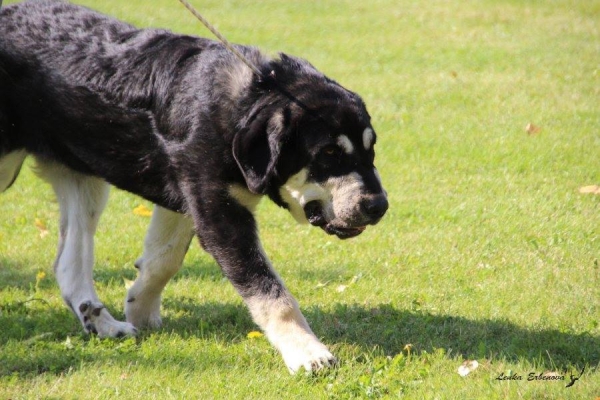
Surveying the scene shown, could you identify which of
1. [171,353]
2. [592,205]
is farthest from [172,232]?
[592,205]

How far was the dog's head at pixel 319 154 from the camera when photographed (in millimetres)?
4746

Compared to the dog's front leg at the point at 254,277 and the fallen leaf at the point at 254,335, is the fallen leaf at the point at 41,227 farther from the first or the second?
the dog's front leg at the point at 254,277

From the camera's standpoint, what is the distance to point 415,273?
6.41 m

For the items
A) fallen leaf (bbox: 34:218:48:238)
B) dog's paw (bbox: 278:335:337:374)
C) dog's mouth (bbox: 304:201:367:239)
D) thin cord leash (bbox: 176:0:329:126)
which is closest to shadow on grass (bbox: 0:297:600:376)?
dog's paw (bbox: 278:335:337:374)

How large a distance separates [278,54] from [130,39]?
0.92 metres

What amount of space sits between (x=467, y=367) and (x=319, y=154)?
4.41ft

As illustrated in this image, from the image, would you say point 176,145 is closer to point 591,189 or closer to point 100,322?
point 100,322

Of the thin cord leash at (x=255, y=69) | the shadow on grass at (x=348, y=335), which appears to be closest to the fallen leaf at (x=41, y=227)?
the shadow on grass at (x=348, y=335)

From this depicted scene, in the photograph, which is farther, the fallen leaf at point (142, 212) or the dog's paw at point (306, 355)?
the fallen leaf at point (142, 212)

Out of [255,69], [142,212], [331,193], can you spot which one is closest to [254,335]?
[331,193]

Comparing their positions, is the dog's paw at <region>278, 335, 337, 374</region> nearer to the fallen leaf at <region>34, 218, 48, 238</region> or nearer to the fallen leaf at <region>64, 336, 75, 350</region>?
the fallen leaf at <region>64, 336, 75, 350</region>

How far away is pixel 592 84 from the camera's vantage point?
Answer: 11.2m

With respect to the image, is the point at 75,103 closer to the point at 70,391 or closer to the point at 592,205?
the point at 70,391

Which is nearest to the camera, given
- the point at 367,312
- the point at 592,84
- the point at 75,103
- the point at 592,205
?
the point at 75,103
